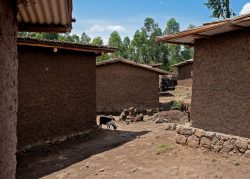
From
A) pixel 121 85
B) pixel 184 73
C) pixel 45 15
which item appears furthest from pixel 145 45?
pixel 45 15

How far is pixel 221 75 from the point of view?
9.04 meters

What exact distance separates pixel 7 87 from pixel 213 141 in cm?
678

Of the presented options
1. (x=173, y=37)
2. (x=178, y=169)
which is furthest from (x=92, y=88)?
(x=178, y=169)

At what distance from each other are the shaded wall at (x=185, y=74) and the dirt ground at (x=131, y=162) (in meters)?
26.8

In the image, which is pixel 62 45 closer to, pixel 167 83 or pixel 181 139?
pixel 181 139

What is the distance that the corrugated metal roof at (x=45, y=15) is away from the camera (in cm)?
406

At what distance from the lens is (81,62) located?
13.5 meters

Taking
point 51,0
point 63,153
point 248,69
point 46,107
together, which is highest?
point 51,0

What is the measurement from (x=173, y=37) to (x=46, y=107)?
499 cm

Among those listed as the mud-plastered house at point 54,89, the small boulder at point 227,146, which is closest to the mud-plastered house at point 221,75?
the small boulder at point 227,146

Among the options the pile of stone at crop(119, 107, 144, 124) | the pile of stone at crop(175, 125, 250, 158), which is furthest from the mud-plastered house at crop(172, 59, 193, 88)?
the pile of stone at crop(175, 125, 250, 158)

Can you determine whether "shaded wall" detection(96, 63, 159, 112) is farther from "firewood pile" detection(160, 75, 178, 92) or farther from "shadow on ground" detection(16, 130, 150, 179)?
"firewood pile" detection(160, 75, 178, 92)

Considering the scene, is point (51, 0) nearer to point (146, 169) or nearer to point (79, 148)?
point (146, 169)

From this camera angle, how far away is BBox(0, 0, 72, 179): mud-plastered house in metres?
3.21
